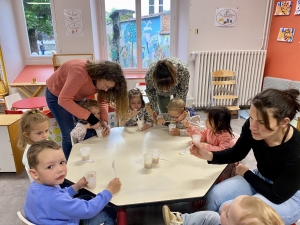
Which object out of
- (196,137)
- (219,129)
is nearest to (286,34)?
(219,129)

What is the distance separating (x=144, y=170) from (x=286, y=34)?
406 cm

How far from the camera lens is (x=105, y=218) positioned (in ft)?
4.65

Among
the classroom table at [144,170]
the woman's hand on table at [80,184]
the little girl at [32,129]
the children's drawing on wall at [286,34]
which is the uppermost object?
the children's drawing on wall at [286,34]

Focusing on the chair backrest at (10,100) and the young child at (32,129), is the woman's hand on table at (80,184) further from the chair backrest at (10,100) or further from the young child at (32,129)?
the chair backrest at (10,100)

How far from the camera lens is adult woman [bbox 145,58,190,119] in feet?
7.00

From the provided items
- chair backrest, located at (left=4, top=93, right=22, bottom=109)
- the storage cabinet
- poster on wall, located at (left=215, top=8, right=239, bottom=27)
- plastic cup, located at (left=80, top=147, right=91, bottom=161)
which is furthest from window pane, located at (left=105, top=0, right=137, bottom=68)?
plastic cup, located at (left=80, top=147, right=91, bottom=161)

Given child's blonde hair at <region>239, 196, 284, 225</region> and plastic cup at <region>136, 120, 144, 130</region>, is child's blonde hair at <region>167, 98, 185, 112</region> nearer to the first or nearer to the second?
plastic cup at <region>136, 120, 144, 130</region>

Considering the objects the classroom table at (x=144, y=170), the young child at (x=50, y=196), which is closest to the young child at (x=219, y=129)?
the classroom table at (x=144, y=170)

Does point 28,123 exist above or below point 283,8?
below

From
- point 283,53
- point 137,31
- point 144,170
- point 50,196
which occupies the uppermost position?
point 137,31

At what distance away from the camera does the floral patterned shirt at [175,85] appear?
2.35m

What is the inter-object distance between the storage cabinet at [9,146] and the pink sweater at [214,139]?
191cm

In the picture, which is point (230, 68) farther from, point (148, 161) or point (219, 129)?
point (148, 161)

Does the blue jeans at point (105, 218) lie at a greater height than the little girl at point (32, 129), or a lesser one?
lesser
